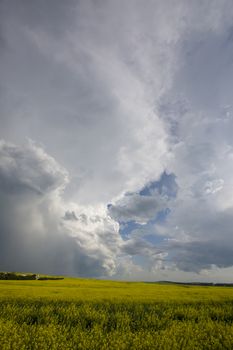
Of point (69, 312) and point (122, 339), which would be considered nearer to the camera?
point (122, 339)

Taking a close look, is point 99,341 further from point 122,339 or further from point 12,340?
point 12,340

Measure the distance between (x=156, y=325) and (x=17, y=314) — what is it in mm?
7568

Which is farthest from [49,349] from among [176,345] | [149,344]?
[176,345]

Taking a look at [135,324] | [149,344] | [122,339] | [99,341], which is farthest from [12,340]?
[135,324]

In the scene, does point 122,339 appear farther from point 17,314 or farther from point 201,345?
point 17,314

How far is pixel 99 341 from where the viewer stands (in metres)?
10.6

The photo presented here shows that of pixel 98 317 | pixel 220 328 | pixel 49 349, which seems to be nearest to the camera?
pixel 49 349

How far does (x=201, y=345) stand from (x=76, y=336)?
4617mm

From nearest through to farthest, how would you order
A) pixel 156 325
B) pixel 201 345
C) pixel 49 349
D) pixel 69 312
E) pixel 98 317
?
pixel 49 349
pixel 201 345
pixel 156 325
pixel 98 317
pixel 69 312

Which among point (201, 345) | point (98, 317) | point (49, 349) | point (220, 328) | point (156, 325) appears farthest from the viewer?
point (98, 317)

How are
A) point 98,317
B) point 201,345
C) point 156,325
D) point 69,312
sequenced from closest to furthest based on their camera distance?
point 201,345 → point 156,325 → point 98,317 → point 69,312

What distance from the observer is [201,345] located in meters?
10.7

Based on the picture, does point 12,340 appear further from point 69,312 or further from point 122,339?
point 69,312

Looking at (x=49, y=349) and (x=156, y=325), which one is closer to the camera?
(x=49, y=349)
